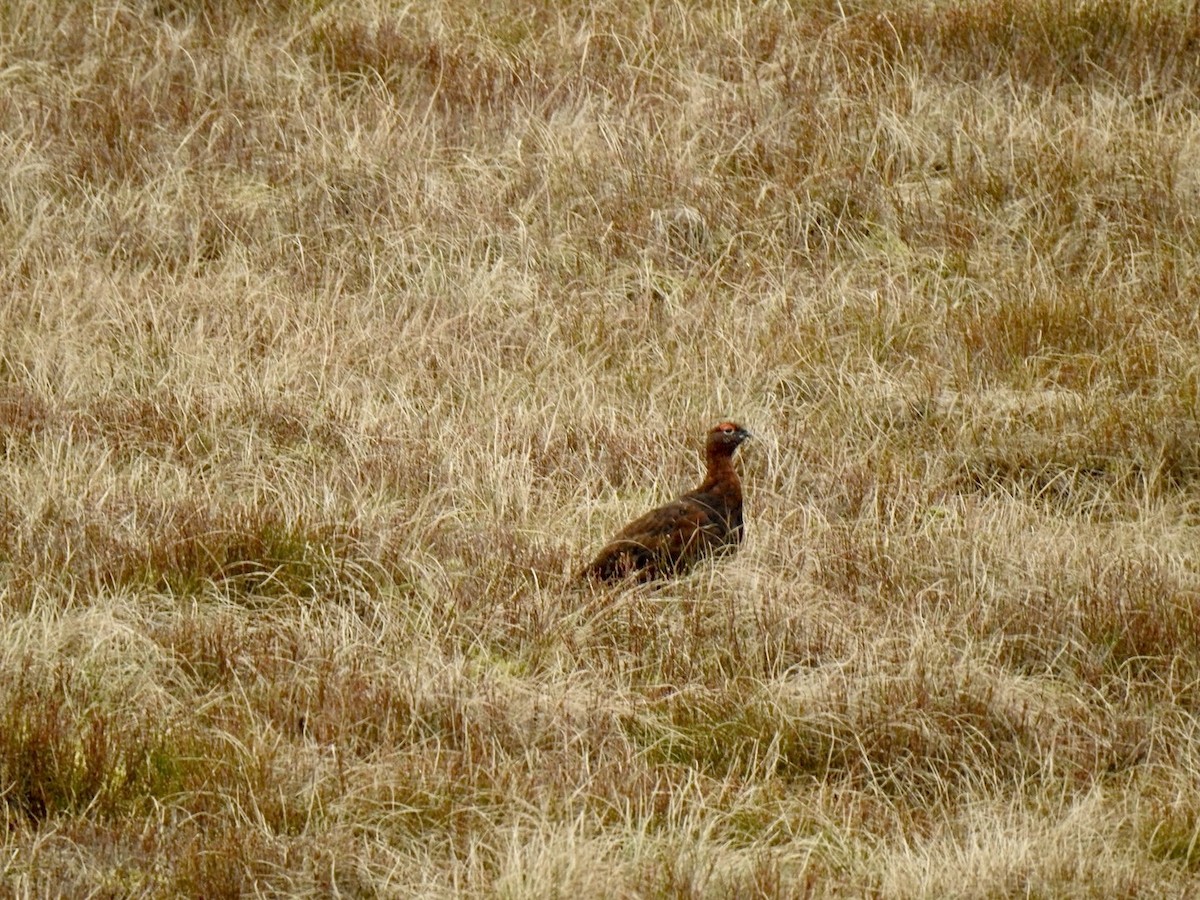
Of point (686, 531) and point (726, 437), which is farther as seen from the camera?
point (726, 437)

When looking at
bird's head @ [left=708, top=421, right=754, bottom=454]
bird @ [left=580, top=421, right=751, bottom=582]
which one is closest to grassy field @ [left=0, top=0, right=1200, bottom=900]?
bird @ [left=580, top=421, right=751, bottom=582]

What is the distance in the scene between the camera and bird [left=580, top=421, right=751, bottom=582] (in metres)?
5.34

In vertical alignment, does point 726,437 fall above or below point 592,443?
above

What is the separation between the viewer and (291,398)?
653cm

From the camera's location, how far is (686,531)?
215 inches

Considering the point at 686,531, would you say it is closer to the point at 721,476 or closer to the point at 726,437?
the point at 721,476

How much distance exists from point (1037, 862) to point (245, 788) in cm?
193

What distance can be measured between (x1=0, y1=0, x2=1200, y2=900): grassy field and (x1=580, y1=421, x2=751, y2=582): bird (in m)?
0.10

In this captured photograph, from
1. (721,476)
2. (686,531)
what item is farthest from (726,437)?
(686,531)

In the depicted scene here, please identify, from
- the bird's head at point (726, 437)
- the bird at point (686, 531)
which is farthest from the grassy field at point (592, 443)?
the bird's head at point (726, 437)

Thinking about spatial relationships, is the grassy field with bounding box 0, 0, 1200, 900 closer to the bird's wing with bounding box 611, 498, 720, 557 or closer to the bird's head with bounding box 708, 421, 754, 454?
the bird's wing with bounding box 611, 498, 720, 557

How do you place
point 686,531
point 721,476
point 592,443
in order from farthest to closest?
point 592,443
point 721,476
point 686,531

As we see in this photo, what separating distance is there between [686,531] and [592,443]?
0.94 m

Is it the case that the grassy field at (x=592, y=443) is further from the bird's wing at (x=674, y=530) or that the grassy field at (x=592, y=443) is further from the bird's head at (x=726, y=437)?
the bird's head at (x=726, y=437)
